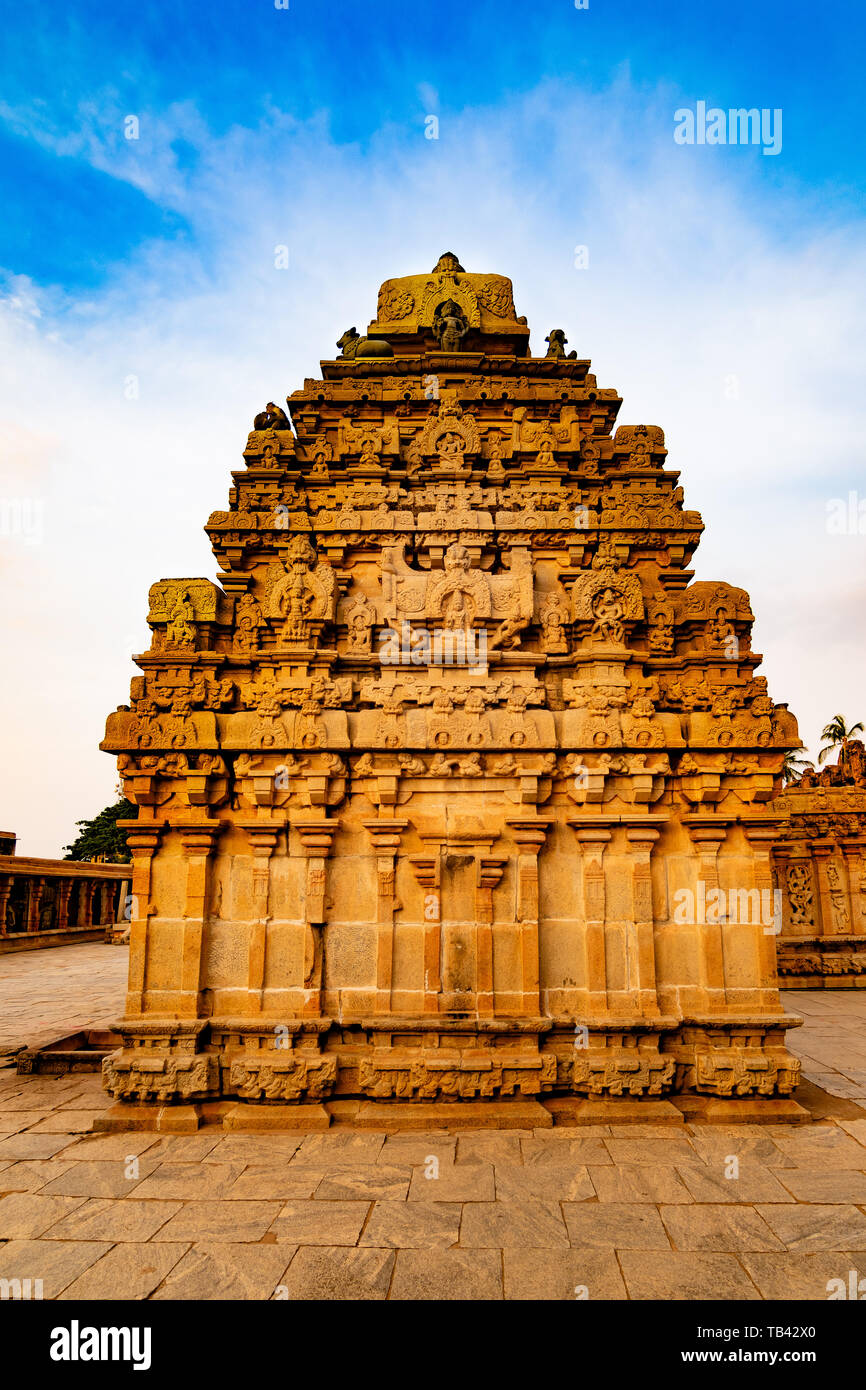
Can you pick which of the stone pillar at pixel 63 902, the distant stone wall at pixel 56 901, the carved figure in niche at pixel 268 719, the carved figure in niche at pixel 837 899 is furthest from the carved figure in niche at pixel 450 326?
the stone pillar at pixel 63 902

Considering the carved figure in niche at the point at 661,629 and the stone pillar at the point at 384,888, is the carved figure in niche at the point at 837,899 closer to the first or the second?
the carved figure in niche at the point at 661,629

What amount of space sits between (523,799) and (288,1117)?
13.1ft

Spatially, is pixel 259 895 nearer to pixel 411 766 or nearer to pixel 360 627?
pixel 411 766

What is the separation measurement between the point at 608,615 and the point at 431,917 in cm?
401

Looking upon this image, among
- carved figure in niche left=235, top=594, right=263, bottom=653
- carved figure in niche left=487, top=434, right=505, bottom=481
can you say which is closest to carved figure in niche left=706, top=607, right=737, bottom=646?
carved figure in niche left=487, top=434, right=505, bottom=481

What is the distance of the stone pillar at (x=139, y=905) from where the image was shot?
24.7ft

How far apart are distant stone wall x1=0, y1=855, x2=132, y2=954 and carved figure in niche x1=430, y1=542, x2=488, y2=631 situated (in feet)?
60.0

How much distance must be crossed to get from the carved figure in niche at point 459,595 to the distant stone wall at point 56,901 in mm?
18282

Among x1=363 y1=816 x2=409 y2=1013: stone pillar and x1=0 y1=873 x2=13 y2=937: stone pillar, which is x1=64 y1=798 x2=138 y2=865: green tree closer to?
x1=0 y1=873 x2=13 y2=937: stone pillar

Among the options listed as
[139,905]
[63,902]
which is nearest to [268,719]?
[139,905]

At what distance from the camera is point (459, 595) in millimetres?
8484

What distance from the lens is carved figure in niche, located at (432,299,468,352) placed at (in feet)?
35.3

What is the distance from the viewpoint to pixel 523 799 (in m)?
7.82
